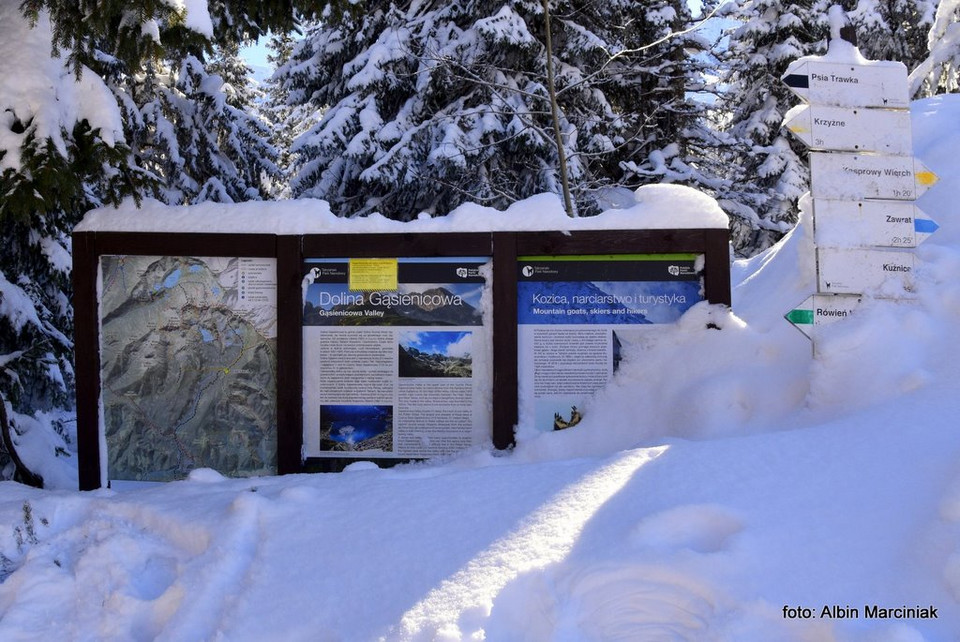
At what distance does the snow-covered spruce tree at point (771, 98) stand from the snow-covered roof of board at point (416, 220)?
10949 mm

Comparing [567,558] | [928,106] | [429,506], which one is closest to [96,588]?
[429,506]

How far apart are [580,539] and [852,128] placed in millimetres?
3580

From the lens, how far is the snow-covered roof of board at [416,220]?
18.4 feet

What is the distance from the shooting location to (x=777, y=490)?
3369 mm

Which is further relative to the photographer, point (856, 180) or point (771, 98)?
point (771, 98)

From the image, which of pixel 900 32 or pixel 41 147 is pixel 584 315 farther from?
pixel 900 32

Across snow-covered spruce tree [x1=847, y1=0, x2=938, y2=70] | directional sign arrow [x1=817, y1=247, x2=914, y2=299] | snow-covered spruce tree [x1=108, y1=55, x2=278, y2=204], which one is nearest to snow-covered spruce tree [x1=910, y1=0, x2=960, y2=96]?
directional sign arrow [x1=817, y1=247, x2=914, y2=299]

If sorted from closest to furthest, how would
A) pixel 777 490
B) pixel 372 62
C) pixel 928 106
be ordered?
pixel 777 490 → pixel 928 106 → pixel 372 62

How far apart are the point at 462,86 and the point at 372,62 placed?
1.39 metres

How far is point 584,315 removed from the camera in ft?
18.7

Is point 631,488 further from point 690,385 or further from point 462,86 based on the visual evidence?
point 462,86

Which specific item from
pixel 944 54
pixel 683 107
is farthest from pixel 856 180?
pixel 683 107

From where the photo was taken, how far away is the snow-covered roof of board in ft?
18.4

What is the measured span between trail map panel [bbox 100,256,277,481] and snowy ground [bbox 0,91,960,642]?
3.42ft
